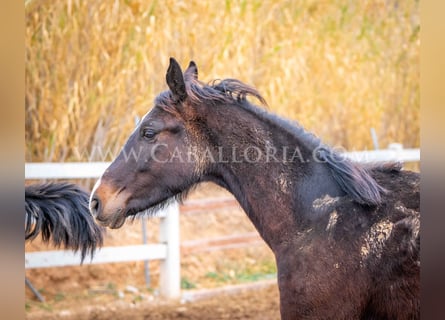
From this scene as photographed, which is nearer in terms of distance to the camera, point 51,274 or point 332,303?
point 332,303

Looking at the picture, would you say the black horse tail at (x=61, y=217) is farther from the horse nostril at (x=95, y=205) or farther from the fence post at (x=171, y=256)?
the fence post at (x=171, y=256)

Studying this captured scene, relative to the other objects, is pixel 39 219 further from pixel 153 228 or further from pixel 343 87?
pixel 343 87

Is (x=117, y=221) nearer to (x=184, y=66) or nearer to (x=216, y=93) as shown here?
(x=216, y=93)

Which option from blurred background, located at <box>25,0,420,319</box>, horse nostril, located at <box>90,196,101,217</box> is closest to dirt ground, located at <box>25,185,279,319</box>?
blurred background, located at <box>25,0,420,319</box>

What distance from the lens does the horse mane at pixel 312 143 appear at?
2.64m

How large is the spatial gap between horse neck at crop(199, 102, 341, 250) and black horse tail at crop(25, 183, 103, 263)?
0.84 metres

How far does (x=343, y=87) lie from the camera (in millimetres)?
8648

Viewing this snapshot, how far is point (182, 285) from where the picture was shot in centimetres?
648

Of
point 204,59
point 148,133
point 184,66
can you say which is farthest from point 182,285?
point 148,133

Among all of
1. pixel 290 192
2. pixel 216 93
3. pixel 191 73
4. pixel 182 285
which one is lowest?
pixel 182 285

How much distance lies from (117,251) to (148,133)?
2957 millimetres

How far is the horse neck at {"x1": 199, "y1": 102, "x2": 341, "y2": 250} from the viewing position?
8.93ft

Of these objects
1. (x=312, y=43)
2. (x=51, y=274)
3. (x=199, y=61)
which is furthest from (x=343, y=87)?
(x=51, y=274)
